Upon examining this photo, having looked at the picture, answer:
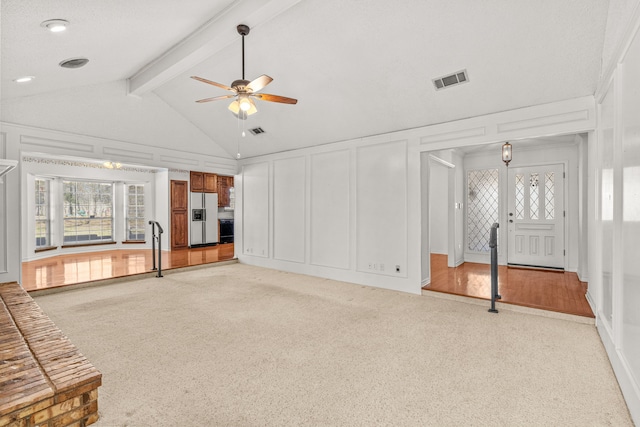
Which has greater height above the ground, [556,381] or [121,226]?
[121,226]

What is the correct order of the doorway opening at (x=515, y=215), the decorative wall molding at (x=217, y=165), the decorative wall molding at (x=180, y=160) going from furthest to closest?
the decorative wall molding at (x=217, y=165)
the decorative wall molding at (x=180, y=160)
the doorway opening at (x=515, y=215)

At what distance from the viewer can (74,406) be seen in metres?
1.88

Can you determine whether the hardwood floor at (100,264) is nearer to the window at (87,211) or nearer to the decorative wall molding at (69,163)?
the window at (87,211)

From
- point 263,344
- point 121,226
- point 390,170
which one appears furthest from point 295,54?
point 121,226

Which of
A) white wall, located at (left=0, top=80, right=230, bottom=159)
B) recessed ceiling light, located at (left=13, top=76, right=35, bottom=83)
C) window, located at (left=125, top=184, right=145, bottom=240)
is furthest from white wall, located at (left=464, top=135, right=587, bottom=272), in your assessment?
window, located at (left=125, top=184, right=145, bottom=240)

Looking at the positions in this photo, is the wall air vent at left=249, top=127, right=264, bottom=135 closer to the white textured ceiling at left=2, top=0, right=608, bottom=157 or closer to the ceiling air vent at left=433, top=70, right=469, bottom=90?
the white textured ceiling at left=2, top=0, right=608, bottom=157

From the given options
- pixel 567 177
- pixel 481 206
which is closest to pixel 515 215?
pixel 481 206

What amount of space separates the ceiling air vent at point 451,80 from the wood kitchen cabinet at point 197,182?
25.2ft

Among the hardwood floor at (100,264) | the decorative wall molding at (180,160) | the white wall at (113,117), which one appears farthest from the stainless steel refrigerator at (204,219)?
the white wall at (113,117)

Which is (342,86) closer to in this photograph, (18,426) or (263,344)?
(263,344)

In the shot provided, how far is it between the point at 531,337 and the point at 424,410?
75.0 inches

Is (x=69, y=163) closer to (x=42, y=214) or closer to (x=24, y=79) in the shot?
(x=42, y=214)

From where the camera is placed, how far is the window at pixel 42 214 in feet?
26.1

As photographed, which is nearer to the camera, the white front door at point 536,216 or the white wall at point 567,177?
the white wall at point 567,177
